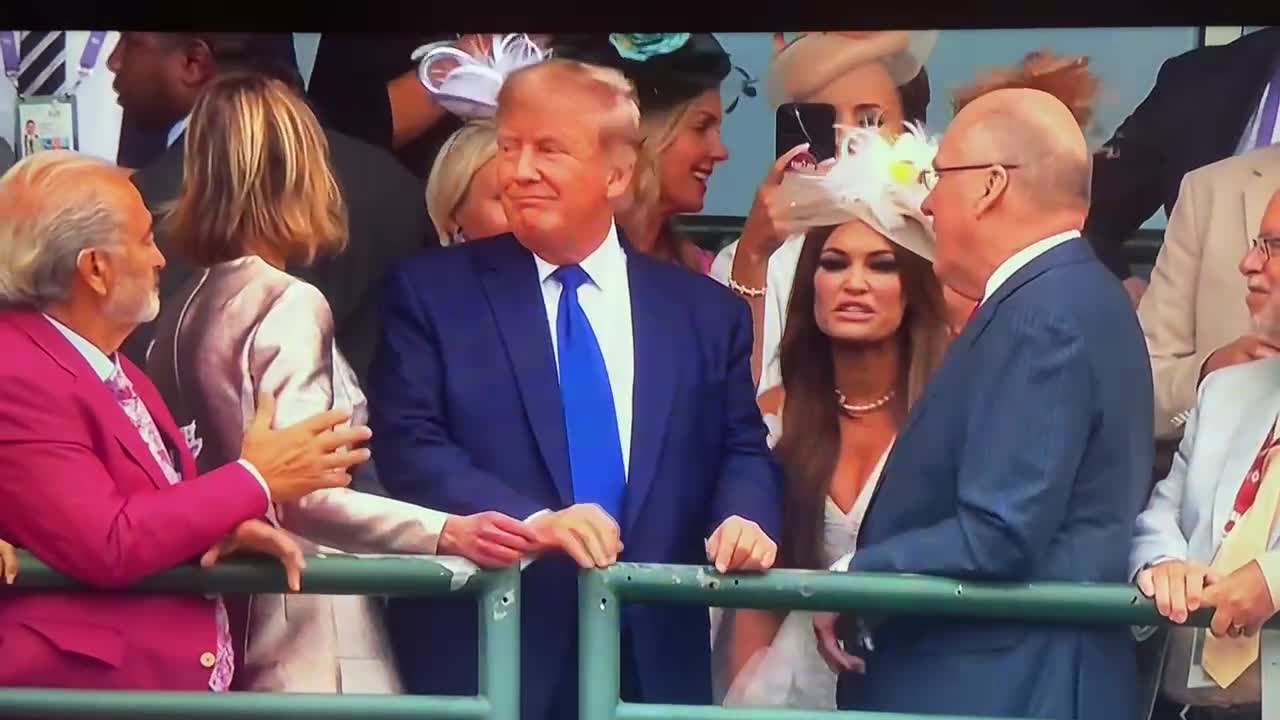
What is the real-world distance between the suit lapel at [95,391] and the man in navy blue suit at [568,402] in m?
0.42

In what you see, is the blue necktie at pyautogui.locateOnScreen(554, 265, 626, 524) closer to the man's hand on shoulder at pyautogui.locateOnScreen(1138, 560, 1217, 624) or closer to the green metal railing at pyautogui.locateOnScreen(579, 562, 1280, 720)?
the green metal railing at pyautogui.locateOnScreen(579, 562, 1280, 720)

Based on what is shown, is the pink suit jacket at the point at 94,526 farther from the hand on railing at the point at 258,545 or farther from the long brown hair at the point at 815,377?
the long brown hair at the point at 815,377

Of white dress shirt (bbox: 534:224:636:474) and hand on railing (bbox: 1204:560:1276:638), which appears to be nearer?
hand on railing (bbox: 1204:560:1276:638)

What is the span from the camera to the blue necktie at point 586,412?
3338 millimetres

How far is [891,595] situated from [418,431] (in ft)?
3.06

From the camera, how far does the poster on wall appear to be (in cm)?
349

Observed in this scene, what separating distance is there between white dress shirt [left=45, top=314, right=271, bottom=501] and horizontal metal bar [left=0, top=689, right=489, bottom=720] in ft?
1.30

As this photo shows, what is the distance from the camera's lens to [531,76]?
11.3 ft

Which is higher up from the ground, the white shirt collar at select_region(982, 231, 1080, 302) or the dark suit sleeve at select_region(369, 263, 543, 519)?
the white shirt collar at select_region(982, 231, 1080, 302)

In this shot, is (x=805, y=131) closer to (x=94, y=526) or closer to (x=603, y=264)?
(x=603, y=264)

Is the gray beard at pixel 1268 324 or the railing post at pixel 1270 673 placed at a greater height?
the gray beard at pixel 1268 324

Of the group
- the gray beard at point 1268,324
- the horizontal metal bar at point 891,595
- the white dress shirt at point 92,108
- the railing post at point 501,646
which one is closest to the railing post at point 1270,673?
the horizontal metal bar at point 891,595

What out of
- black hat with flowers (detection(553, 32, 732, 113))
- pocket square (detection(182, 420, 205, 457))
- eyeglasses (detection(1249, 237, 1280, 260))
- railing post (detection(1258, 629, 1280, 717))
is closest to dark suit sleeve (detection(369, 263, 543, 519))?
pocket square (detection(182, 420, 205, 457))

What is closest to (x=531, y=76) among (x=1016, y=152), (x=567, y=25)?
(x=567, y=25)
